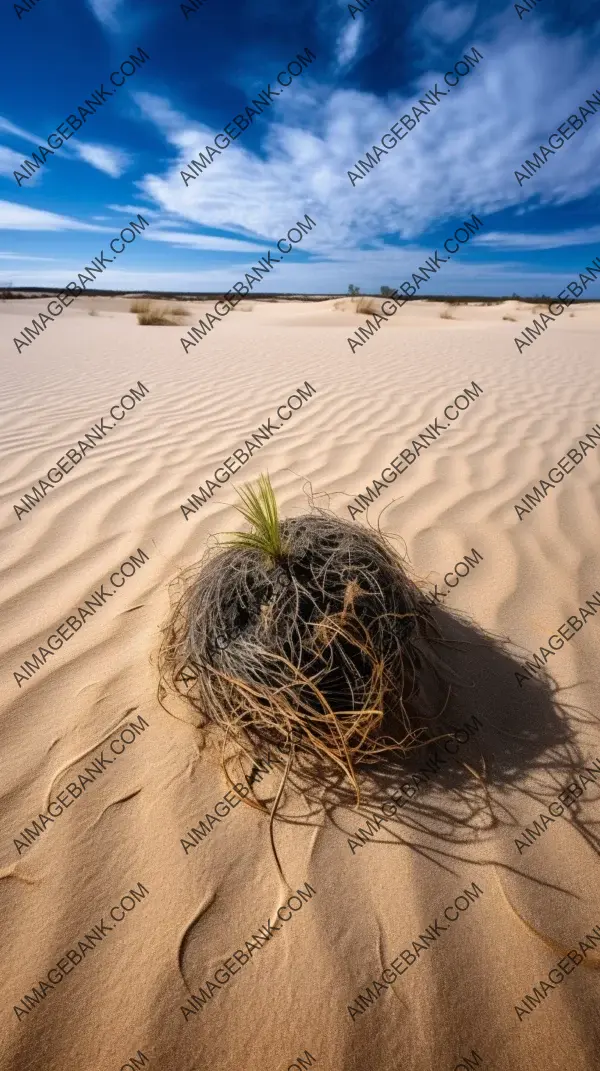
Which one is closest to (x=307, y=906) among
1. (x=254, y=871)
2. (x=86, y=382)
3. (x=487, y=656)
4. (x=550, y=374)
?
(x=254, y=871)

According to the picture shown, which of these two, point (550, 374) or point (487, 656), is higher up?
point (550, 374)

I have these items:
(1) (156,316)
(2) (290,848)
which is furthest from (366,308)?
(2) (290,848)

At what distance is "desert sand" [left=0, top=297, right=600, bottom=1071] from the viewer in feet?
3.16

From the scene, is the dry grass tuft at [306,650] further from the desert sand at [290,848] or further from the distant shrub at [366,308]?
the distant shrub at [366,308]

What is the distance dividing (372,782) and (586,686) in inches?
33.2

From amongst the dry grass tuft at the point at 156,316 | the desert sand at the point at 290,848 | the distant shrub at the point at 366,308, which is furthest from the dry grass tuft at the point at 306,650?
the distant shrub at the point at 366,308

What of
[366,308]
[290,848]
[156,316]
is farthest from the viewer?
[366,308]

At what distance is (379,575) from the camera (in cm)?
146

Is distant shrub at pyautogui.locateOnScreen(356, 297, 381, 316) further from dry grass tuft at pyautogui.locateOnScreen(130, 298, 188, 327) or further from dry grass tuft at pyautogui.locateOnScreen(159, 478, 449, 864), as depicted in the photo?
dry grass tuft at pyautogui.locateOnScreen(159, 478, 449, 864)

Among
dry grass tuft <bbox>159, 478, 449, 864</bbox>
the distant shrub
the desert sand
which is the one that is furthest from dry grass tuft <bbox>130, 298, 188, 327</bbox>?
dry grass tuft <bbox>159, 478, 449, 864</bbox>

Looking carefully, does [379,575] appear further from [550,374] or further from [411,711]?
[550,374]

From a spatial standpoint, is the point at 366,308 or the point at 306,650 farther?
the point at 366,308

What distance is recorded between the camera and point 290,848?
1.21 m

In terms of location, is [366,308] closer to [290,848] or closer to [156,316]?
[156,316]
